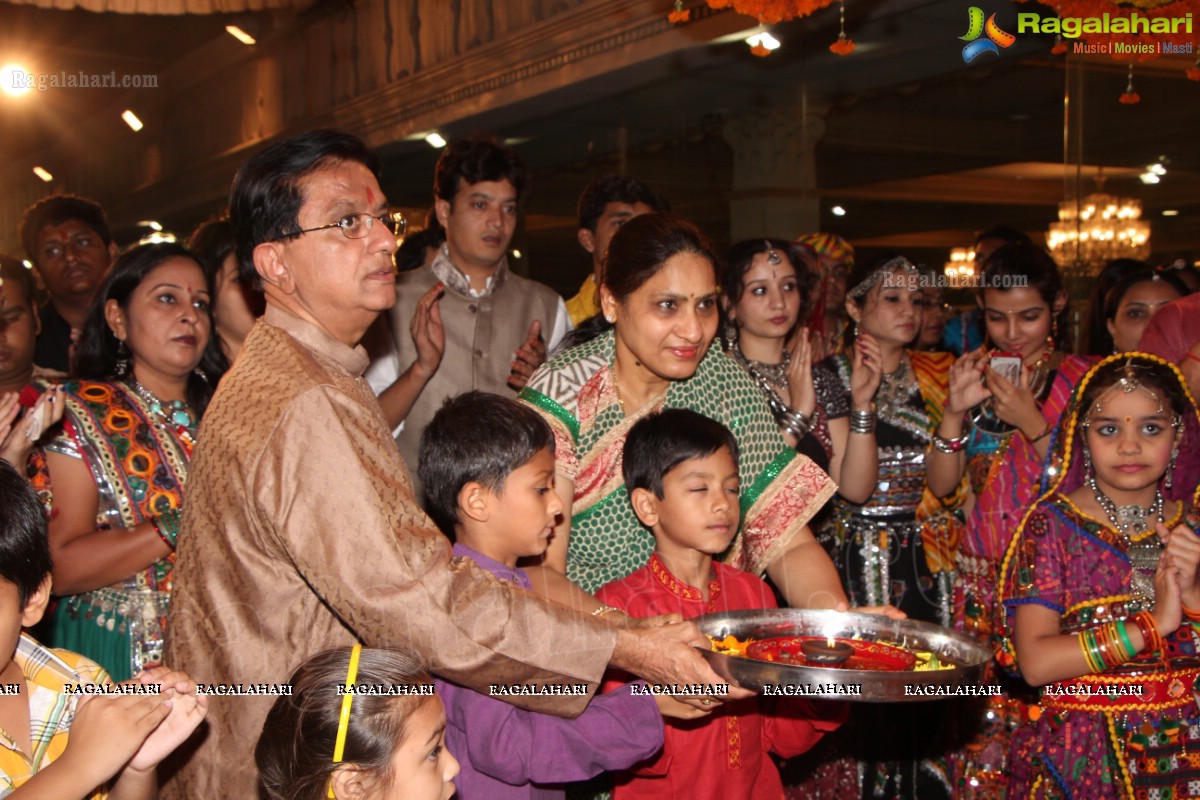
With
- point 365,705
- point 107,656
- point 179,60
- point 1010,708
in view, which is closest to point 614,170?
point 179,60

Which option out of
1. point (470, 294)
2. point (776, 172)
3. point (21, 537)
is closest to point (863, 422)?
point (470, 294)

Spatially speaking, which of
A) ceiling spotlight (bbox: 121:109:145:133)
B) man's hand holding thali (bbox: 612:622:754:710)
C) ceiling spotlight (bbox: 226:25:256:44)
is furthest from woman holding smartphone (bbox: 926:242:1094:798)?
ceiling spotlight (bbox: 226:25:256:44)

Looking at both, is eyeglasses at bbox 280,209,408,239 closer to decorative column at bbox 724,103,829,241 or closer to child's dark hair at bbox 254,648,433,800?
child's dark hair at bbox 254,648,433,800

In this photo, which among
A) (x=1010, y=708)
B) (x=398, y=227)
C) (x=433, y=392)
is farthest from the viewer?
(x=433, y=392)

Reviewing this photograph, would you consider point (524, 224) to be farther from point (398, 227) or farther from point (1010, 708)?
point (398, 227)

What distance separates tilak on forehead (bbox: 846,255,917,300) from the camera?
3734mm

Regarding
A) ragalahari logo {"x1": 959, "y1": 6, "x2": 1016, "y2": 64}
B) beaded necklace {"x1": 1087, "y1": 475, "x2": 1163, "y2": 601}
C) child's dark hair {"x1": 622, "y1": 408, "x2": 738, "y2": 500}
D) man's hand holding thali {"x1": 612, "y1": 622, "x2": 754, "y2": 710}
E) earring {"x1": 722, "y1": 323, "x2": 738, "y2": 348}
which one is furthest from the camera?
ragalahari logo {"x1": 959, "y1": 6, "x2": 1016, "y2": 64}

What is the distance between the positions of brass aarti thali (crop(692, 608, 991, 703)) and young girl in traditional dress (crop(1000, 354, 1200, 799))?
2.23 ft

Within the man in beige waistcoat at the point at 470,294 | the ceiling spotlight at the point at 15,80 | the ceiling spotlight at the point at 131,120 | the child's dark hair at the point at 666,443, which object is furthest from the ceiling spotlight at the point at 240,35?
the child's dark hair at the point at 666,443

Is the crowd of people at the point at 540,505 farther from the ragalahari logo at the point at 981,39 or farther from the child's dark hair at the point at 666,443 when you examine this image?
the ragalahari logo at the point at 981,39

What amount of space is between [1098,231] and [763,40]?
2.00 metres

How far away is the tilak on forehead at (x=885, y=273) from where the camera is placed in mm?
3734

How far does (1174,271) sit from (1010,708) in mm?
2170

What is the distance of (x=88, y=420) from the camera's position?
102 inches
